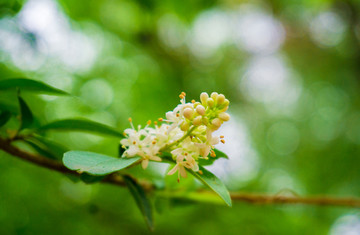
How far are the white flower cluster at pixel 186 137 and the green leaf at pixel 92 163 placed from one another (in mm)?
143

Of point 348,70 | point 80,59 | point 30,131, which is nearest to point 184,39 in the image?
point 80,59

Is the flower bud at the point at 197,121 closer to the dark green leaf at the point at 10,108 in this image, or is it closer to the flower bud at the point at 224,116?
the flower bud at the point at 224,116

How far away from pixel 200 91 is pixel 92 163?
3.20 meters

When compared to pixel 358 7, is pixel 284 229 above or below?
below

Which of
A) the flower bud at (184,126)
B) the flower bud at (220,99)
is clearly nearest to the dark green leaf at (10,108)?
the flower bud at (184,126)

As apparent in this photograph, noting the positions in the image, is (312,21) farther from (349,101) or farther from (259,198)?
(259,198)

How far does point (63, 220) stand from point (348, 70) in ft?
15.6

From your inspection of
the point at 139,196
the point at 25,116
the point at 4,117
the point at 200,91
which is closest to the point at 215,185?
the point at 139,196

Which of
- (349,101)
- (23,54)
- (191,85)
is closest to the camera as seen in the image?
(23,54)

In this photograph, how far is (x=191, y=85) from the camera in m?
4.09

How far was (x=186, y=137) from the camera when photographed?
111cm

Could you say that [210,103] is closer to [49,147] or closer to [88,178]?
[88,178]

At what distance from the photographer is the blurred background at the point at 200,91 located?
2.52 metres

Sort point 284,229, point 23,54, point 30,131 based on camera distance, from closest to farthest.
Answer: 1. point 30,131
2. point 23,54
3. point 284,229
